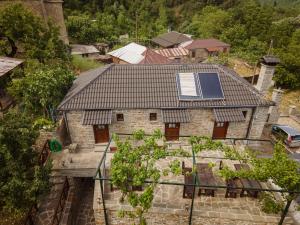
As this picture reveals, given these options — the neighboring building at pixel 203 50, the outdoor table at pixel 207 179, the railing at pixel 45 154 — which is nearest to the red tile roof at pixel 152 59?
the railing at pixel 45 154

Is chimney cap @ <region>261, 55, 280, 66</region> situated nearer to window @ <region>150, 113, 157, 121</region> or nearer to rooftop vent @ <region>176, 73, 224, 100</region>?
rooftop vent @ <region>176, 73, 224, 100</region>

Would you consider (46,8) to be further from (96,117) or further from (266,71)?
(266,71)

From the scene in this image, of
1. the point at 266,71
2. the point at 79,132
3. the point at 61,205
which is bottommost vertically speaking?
the point at 61,205

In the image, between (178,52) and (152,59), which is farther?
(178,52)

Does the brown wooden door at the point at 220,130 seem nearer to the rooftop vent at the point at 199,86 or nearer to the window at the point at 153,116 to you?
the rooftop vent at the point at 199,86

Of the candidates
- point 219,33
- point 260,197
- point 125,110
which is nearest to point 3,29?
point 125,110

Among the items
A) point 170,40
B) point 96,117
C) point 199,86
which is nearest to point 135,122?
point 96,117
